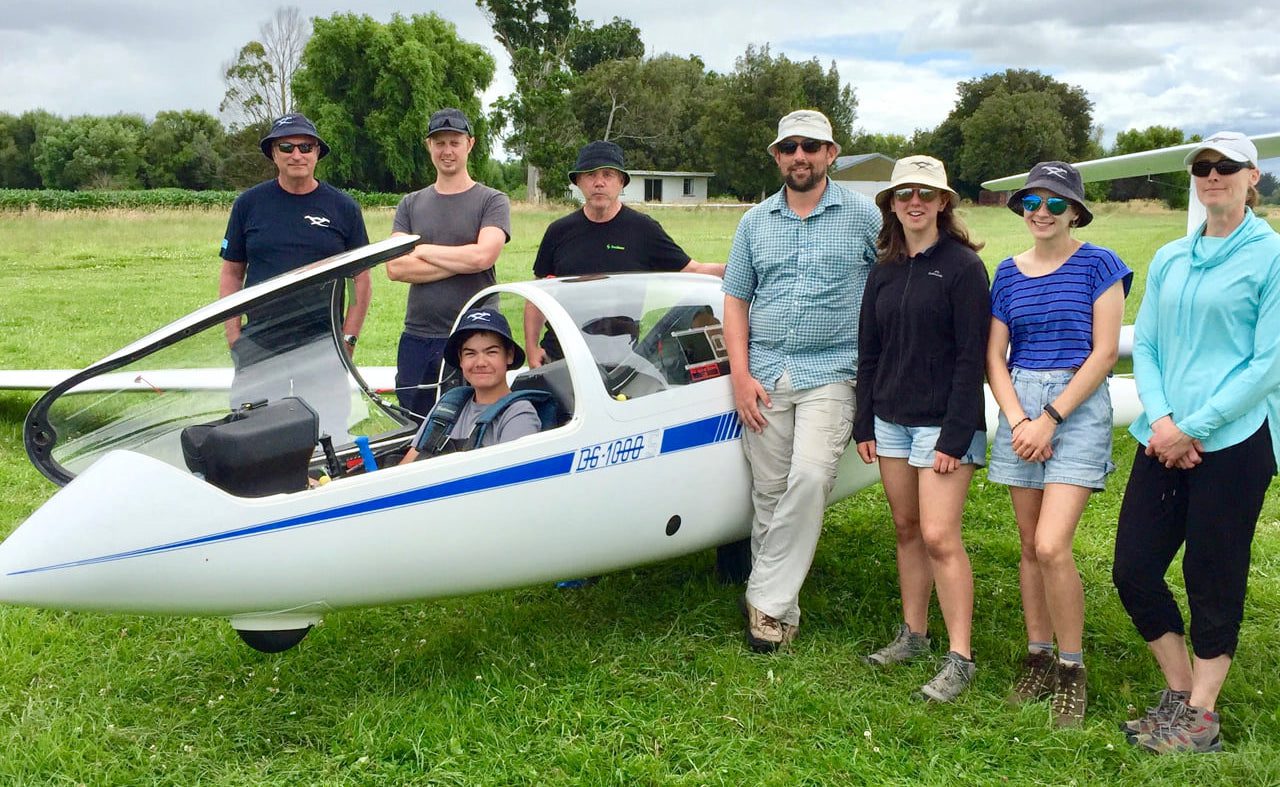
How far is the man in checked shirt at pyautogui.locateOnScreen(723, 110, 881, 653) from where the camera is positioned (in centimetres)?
380

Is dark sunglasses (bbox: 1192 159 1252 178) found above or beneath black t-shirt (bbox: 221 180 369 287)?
above

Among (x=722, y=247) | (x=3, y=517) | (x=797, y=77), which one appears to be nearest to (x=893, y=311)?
(x=3, y=517)

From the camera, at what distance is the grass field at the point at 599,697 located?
3.27 m

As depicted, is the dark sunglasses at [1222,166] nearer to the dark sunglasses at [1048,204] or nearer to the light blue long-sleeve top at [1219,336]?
the light blue long-sleeve top at [1219,336]

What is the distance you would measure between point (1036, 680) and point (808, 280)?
1.68 m

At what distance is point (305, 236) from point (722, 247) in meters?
20.3

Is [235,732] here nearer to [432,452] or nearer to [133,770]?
[133,770]

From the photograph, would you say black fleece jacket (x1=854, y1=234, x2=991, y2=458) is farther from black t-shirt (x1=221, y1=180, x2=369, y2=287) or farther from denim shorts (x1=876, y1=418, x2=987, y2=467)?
black t-shirt (x1=221, y1=180, x2=369, y2=287)

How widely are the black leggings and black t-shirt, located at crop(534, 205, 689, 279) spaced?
231cm

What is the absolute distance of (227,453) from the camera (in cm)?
320

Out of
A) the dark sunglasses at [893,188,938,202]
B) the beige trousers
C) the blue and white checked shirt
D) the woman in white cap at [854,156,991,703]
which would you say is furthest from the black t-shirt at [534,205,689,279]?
the dark sunglasses at [893,188,938,202]

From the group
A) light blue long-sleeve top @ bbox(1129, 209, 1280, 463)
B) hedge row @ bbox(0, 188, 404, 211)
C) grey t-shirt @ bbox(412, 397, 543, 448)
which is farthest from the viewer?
hedge row @ bbox(0, 188, 404, 211)

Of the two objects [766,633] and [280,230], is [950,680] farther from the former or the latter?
[280,230]

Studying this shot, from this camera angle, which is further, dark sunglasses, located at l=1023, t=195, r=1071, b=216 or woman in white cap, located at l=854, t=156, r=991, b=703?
woman in white cap, located at l=854, t=156, r=991, b=703
